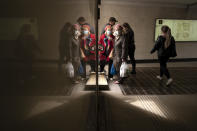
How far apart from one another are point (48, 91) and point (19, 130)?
51 mm

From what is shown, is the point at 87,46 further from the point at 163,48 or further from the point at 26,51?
the point at 163,48

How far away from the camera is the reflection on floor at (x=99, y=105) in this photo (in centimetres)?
10

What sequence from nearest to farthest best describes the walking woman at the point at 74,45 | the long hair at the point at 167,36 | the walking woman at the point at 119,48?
1. the walking woman at the point at 74,45
2. the walking woman at the point at 119,48
3. the long hair at the point at 167,36

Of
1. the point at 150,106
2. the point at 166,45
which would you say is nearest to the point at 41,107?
the point at 150,106

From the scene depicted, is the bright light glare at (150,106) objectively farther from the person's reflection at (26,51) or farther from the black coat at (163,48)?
the person's reflection at (26,51)

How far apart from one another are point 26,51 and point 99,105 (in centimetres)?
232

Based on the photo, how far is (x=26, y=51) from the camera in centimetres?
10

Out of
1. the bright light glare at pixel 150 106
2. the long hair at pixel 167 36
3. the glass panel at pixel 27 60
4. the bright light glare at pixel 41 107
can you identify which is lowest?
the bright light glare at pixel 150 106

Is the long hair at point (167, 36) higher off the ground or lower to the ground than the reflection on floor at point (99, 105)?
higher

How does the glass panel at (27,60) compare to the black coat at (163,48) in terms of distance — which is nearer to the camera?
the glass panel at (27,60)

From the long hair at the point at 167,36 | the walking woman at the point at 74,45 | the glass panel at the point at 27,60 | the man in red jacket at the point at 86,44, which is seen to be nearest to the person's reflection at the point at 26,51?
the glass panel at the point at 27,60

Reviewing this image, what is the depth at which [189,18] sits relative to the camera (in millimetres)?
5406

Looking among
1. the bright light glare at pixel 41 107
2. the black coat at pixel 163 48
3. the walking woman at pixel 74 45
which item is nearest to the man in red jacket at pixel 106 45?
the black coat at pixel 163 48

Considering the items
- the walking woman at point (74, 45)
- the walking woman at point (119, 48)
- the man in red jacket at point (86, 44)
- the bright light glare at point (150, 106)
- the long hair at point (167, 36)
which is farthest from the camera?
the long hair at point (167, 36)
